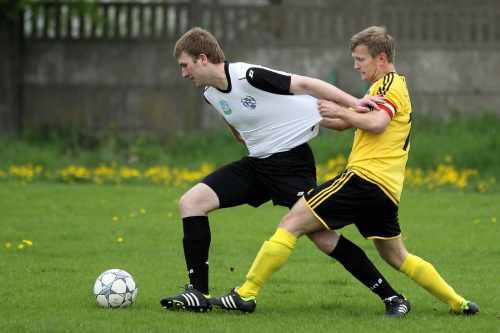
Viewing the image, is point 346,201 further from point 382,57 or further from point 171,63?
point 171,63

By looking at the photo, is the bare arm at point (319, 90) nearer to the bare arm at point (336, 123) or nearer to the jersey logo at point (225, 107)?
the bare arm at point (336, 123)

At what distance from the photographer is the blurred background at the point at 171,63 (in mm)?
19891

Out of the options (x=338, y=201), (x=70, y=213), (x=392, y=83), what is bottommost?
(x=70, y=213)

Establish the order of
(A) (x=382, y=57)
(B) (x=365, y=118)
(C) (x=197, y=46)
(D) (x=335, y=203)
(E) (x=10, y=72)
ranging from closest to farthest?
(B) (x=365, y=118), (D) (x=335, y=203), (A) (x=382, y=57), (C) (x=197, y=46), (E) (x=10, y=72)

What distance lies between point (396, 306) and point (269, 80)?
1.82 meters

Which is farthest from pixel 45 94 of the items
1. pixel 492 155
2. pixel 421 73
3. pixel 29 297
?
pixel 29 297

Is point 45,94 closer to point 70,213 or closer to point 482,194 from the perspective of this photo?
point 70,213

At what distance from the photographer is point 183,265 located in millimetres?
10664

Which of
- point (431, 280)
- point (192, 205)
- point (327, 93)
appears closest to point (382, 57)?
point (327, 93)

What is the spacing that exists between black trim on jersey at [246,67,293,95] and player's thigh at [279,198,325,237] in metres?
0.81

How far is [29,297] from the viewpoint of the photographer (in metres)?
8.74

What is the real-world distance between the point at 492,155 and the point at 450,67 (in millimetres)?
2275

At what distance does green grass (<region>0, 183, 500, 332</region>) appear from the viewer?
777 cm

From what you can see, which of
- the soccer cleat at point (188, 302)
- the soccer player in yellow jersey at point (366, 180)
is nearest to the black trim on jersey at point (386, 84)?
the soccer player in yellow jersey at point (366, 180)
